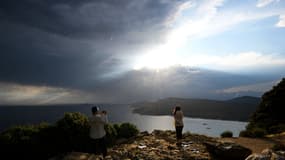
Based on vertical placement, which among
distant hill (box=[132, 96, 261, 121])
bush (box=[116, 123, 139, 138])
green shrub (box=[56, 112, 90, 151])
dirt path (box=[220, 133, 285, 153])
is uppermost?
green shrub (box=[56, 112, 90, 151])

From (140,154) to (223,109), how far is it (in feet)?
444

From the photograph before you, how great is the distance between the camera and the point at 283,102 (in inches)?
1088

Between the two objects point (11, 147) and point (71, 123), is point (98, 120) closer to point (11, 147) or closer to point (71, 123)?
point (71, 123)

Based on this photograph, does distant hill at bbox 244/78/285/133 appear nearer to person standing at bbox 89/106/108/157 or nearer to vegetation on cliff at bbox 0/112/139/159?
vegetation on cliff at bbox 0/112/139/159

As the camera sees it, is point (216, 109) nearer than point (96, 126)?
No

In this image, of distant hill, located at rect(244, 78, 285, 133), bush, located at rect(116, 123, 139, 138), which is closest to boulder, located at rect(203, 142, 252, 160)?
bush, located at rect(116, 123, 139, 138)

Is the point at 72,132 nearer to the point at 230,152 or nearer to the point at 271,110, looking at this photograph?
the point at 230,152

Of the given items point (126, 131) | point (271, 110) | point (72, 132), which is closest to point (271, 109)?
point (271, 110)

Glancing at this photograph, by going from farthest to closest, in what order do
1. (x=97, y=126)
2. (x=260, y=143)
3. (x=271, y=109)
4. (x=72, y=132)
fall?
(x=271, y=109)
(x=260, y=143)
(x=72, y=132)
(x=97, y=126)

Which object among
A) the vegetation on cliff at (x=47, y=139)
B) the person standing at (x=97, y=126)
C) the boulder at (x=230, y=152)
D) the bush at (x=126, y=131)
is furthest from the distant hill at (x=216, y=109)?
the person standing at (x=97, y=126)

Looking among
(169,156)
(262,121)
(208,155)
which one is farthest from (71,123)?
(262,121)

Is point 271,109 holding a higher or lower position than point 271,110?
higher

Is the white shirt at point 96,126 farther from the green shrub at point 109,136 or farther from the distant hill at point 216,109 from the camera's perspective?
the distant hill at point 216,109

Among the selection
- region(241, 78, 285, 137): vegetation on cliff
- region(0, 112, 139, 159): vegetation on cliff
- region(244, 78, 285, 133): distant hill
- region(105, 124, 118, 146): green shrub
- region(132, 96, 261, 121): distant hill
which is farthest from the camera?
region(132, 96, 261, 121): distant hill
